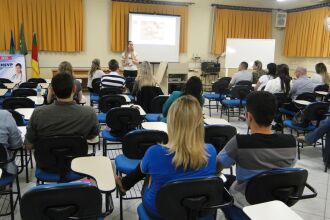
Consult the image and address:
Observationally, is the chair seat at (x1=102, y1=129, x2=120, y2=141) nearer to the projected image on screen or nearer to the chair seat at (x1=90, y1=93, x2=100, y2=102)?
the chair seat at (x1=90, y1=93, x2=100, y2=102)

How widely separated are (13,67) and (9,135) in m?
5.88

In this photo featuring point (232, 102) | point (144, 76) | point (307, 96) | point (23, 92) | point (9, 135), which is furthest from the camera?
point (232, 102)

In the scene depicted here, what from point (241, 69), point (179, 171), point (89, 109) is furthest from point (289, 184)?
point (241, 69)

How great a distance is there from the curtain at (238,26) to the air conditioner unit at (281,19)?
286 mm

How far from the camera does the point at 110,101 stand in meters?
4.29

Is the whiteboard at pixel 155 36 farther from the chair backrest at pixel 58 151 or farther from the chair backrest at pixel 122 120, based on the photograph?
the chair backrest at pixel 58 151

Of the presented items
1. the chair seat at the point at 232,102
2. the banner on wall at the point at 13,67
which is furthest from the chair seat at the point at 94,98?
the banner on wall at the point at 13,67

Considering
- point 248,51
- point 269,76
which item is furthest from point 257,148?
point 248,51

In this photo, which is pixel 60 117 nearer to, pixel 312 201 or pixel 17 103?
pixel 17 103

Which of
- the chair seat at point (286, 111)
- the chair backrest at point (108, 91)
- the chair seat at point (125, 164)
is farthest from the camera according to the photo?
the chair seat at point (286, 111)

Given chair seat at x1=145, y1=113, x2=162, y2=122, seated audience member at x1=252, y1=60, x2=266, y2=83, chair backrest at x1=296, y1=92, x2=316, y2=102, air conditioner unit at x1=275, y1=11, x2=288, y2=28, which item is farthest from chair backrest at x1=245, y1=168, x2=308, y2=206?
air conditioner unit at x1=275, y1=11, x2=288, y2=28

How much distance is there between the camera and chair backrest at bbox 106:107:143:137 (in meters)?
3.27

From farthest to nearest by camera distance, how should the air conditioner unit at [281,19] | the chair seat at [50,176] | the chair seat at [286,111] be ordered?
the air conditioner unit at [281,19] → the chair seat at [286,111] → the chair seat at [50,176]

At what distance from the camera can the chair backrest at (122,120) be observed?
3266 millimetres
